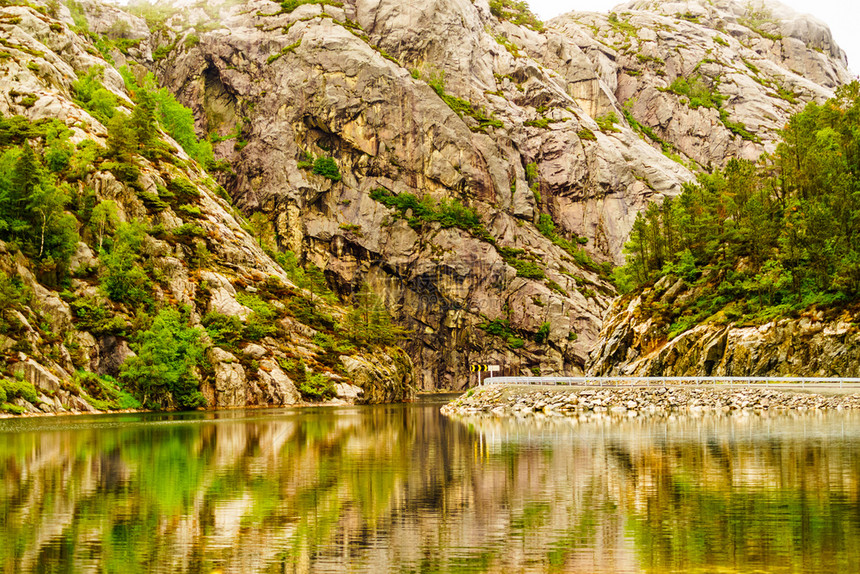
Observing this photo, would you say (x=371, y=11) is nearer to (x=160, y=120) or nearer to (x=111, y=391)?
(x=160, y=120)

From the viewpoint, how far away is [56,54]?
429 feet

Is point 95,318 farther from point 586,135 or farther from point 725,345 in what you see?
point 586,135

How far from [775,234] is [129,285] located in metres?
71.1

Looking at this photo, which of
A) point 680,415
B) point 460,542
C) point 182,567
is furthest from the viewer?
point 680,415

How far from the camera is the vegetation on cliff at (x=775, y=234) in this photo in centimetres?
7250

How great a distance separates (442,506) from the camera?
780 inches

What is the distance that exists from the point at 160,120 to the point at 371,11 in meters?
63.1

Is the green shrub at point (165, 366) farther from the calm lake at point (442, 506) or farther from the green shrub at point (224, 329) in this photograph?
the calm lake at point (442, 506)

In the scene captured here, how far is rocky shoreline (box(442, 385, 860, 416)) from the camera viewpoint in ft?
189

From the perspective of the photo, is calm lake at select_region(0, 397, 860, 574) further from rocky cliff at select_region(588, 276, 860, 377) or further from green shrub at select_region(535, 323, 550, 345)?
green shrub at select_region(535, 323, 550, 345)

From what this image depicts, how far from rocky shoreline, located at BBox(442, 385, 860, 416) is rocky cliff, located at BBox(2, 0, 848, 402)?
82084 millimetres

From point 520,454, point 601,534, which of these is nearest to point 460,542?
point 601,534

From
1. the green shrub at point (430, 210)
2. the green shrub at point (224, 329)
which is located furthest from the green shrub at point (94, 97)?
the green shrub at point (430, 210)

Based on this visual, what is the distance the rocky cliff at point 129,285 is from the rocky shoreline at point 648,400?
35535 millimetres
